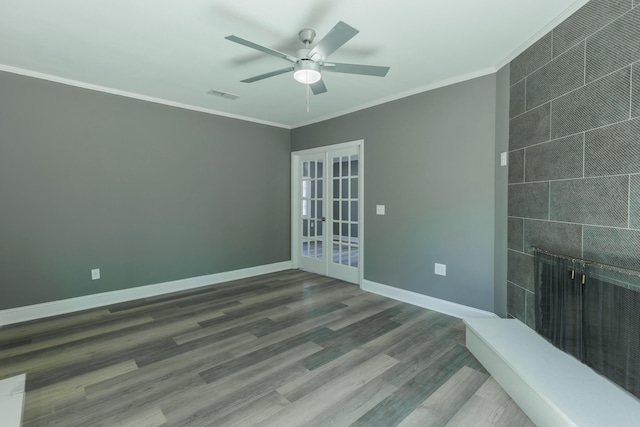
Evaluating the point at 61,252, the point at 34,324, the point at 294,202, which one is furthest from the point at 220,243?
the point at 34,324

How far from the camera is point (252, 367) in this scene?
2287 millimetres

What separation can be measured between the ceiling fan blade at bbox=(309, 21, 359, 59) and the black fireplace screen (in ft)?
6.55

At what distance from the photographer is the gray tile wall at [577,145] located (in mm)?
1694

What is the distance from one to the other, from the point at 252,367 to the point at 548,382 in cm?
193

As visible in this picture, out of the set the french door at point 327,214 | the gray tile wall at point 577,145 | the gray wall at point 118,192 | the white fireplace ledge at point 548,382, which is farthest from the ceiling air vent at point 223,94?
the white fireplace ledge at point 548,382

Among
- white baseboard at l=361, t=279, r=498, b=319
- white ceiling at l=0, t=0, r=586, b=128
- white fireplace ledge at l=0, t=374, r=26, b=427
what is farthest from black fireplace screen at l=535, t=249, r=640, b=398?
white fireplace ledge at l=0, t=374, r=26, b=427

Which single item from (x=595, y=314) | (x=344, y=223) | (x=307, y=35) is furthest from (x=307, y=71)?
(x=344, y=223)

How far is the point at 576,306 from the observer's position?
189cm

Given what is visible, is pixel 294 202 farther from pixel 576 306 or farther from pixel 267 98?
pixel 576 306

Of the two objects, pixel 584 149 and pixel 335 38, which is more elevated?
pixel 335 38

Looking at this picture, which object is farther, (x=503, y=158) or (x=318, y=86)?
(x=503, y=158)

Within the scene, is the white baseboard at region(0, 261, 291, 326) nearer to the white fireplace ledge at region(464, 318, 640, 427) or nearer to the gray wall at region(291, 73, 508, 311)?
the gray wall at region(291, 73, 508, 311)

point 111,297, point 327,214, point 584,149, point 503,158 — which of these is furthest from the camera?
point 327,214

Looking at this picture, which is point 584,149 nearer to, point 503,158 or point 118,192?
point 503,158
